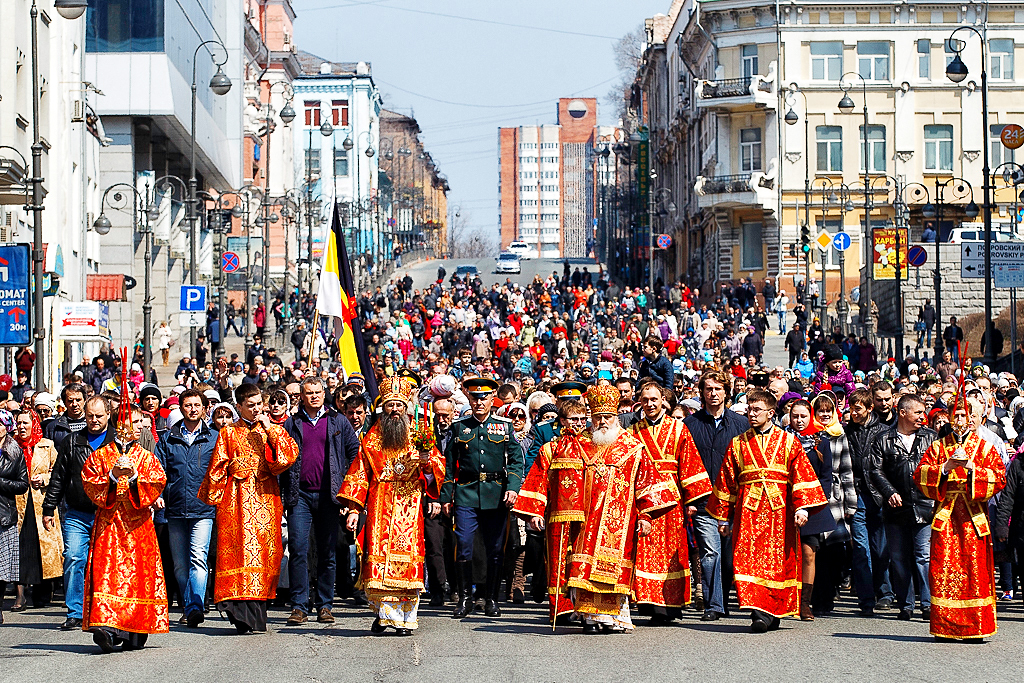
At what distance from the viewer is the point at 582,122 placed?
655ft

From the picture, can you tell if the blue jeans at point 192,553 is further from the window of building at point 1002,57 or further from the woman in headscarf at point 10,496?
the window of building at point 1002,57

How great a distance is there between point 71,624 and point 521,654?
3.54 metres

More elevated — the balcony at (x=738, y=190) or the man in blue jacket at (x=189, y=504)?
the balcony at (x=738, y=190)

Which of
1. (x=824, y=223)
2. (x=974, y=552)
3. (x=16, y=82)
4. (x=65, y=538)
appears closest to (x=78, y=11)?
(x=16, y=82)

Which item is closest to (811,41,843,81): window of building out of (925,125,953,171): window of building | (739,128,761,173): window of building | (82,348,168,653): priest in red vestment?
(739,128,761,173): window of building

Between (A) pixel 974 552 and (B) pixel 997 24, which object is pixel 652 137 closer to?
(B) pixel 997 24

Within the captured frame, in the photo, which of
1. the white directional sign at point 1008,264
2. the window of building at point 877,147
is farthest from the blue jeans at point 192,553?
the window of building at point 877,147

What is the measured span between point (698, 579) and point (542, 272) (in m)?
76.7

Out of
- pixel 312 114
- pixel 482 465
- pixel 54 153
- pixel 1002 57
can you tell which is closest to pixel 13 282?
pixel 54 153

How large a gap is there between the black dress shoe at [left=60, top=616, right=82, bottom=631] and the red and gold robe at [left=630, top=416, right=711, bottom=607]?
3911 mm

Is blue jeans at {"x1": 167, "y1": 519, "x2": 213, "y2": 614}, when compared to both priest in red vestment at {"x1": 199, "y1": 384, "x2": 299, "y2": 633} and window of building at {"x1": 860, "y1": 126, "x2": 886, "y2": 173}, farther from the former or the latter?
window of building at {"x1": 860, "y1": 126, "x2": 886, "y2": 173}

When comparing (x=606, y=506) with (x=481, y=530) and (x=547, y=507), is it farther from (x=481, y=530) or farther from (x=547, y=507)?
(x=481, y=530)

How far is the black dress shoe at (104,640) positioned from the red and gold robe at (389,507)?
1.70 metres

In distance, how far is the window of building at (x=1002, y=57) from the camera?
6325 centimetres
